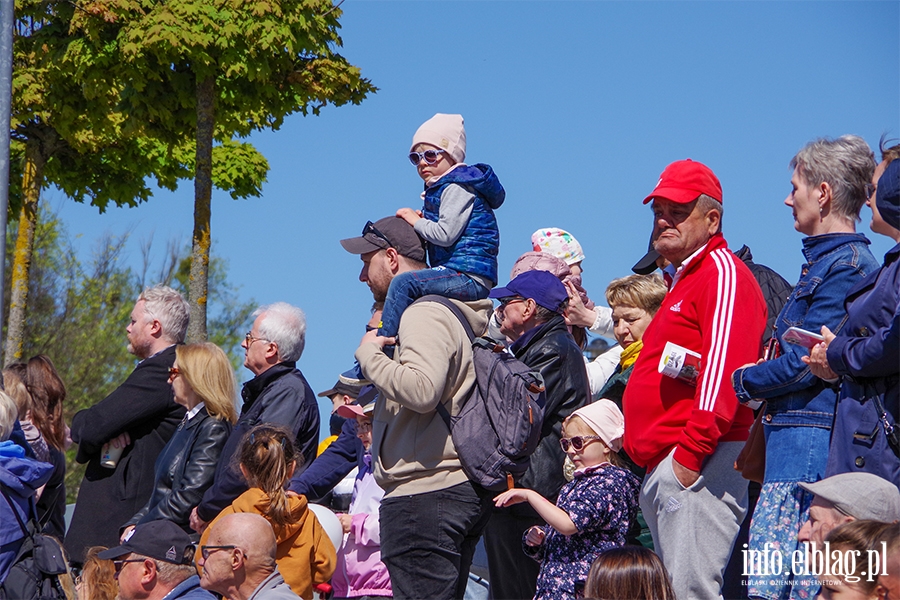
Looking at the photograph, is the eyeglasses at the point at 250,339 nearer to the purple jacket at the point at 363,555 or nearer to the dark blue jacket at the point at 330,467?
the dark blue jacket at the point at 330,467

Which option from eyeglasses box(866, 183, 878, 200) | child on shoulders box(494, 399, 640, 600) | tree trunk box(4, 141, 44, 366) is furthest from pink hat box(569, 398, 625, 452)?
tree trunk box(4, 141, 44, 366)

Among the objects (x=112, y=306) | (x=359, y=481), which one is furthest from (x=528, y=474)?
(x=112, y=306)

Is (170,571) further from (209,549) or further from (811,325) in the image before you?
(811,325)

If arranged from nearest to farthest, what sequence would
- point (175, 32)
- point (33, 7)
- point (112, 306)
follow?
1. point (175, 32)
2. point (33, 7)
3. point (112, 306)

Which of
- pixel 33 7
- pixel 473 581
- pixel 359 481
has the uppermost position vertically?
pixel 33 7

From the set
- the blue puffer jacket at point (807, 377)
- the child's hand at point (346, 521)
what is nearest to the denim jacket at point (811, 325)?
the blue puffer jacket at point (807, 377)

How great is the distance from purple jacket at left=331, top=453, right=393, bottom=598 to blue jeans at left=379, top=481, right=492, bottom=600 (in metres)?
1.58

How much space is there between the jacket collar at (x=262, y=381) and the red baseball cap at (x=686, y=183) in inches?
95.1

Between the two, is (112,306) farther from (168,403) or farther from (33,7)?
(168,403)

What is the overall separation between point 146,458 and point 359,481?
1.28 metres

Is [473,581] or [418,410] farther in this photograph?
[473,581]

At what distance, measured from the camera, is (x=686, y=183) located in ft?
15.5

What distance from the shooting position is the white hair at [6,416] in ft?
19.1

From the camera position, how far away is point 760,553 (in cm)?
405
